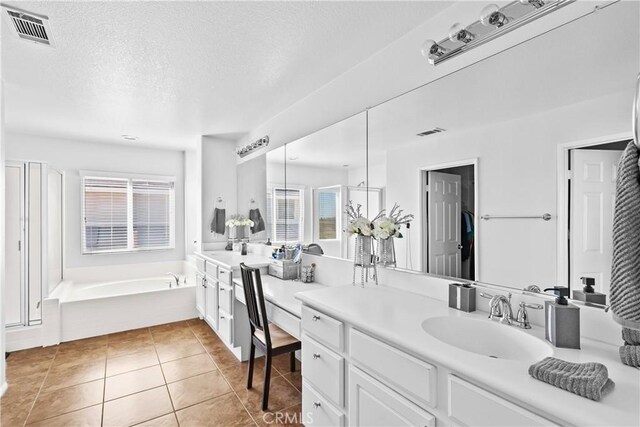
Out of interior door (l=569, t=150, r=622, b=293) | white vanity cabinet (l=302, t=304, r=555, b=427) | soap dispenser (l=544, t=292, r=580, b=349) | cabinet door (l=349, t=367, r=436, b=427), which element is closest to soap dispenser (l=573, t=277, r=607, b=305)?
interior door (l=569, t=150, r=622, b=293)

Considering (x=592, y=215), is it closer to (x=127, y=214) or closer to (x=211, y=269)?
(x=211, y=269)

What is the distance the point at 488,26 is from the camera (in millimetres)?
1442

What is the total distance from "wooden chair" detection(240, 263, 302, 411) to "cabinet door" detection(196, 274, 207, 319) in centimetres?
157

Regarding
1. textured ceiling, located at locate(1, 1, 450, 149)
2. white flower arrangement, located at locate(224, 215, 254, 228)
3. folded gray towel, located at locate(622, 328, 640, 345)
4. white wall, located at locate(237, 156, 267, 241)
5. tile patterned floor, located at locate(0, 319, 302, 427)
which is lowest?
tile patterned floor, located at locate(0, 319, 302, 427)

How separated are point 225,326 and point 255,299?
1.08m

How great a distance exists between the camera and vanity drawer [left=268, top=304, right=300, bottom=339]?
215 cm

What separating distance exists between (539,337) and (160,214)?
5.21 m

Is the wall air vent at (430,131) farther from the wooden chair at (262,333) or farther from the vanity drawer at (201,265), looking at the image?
the vanity drawer at (201,265)

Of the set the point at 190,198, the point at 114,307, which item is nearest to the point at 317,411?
the point at 114,307

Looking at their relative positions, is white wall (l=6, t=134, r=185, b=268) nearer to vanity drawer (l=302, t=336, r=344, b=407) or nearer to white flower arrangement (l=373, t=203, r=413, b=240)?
vanity drawer (l=302, t=336, r=344, b=407)

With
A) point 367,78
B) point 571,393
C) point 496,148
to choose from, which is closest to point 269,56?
point 367,78

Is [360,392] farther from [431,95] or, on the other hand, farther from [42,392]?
[42,392]

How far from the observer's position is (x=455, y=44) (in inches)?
62.6

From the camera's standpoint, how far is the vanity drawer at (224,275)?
305 centimetres
